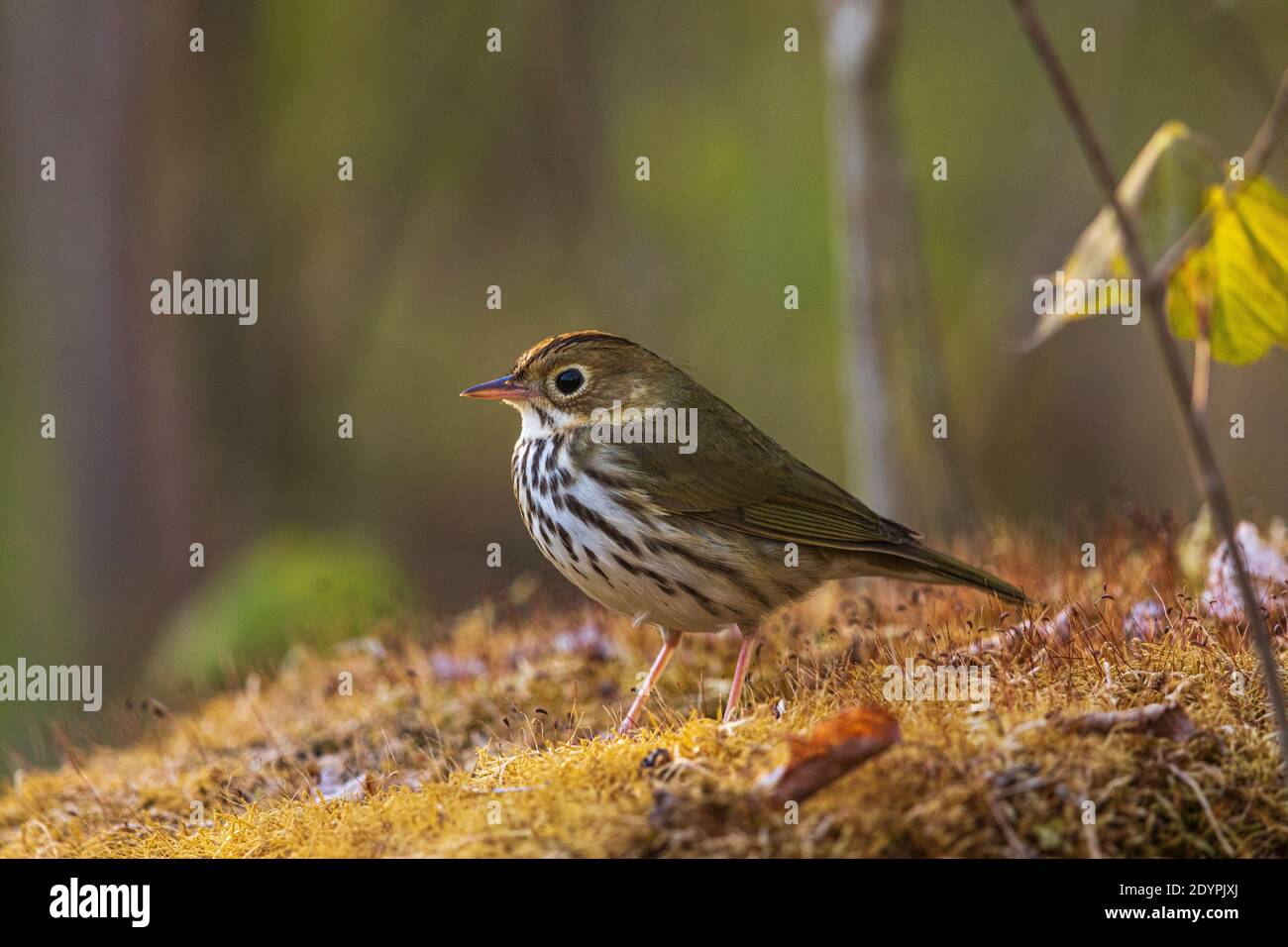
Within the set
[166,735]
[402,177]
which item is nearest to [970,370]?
[402,177]

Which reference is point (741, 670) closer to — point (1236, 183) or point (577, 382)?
point (577, 382)

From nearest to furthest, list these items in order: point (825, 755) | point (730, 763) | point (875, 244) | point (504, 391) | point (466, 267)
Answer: point (825, 755) < point (730, 763) < point (504, 391) < point (875, 244) < point (466, 267)

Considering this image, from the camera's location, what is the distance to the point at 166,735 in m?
5.68

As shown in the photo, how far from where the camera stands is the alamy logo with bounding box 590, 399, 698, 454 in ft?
15.6

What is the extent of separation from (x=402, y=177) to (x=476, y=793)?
12.9 metres

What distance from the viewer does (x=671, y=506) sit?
456 cm

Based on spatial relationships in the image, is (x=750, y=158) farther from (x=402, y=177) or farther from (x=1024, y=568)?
(x=1024, y=568)

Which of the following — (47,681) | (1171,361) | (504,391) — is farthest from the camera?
(47,681)

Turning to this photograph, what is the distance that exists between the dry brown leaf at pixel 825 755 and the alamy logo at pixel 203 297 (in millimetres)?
9210

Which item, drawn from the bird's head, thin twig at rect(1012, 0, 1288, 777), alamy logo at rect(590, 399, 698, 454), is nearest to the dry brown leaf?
thin twig at rect(1012, 0, 1288, 777)

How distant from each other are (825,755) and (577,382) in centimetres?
242
